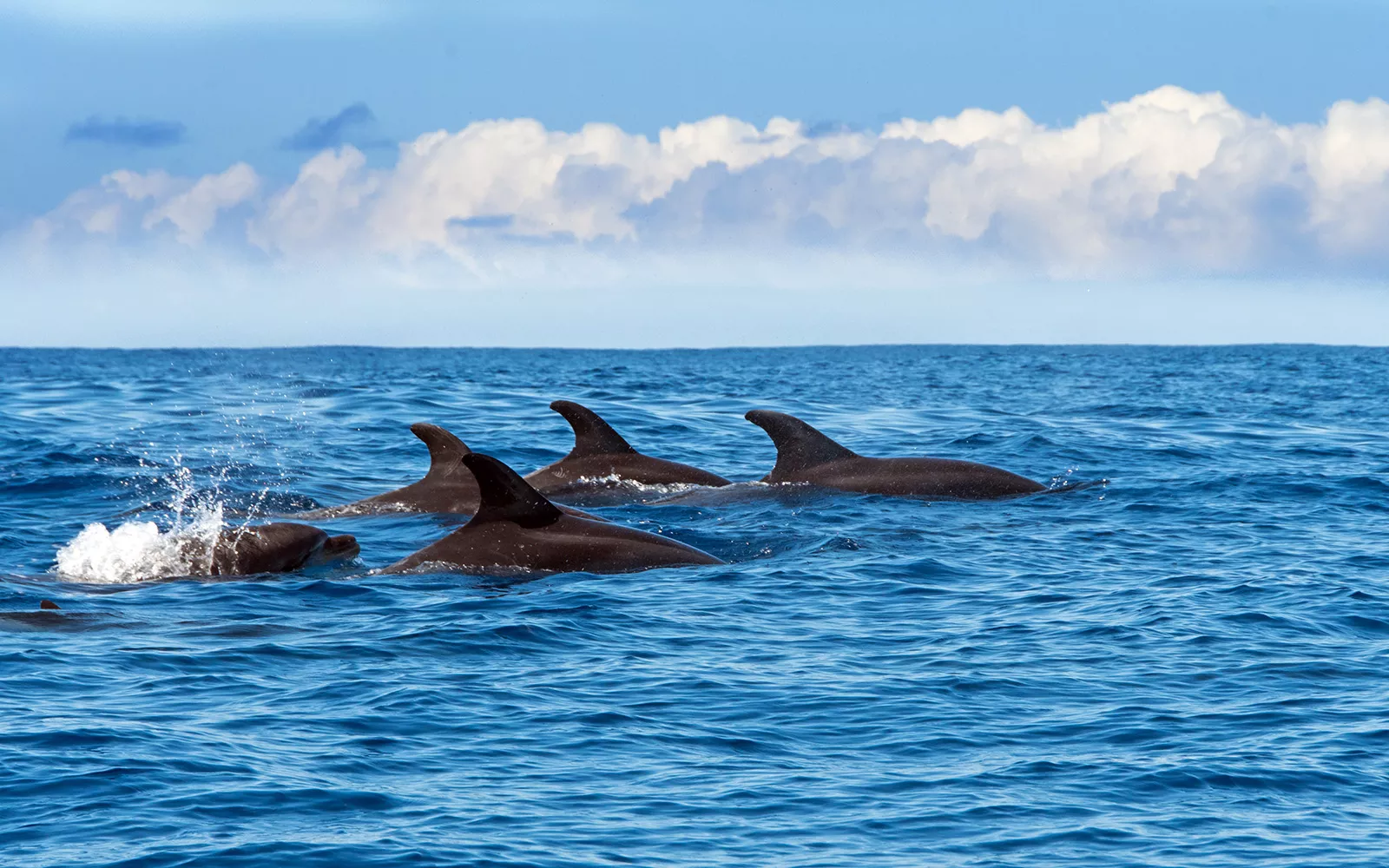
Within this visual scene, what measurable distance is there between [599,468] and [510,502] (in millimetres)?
5811

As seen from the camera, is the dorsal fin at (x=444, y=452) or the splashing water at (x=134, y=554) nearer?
the splashing water at (x=134, y=554)

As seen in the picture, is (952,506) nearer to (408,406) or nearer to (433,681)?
(433,681)

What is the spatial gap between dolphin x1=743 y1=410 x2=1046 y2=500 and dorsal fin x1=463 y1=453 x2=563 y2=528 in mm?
5420

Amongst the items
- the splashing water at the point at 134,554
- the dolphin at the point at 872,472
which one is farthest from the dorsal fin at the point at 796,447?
the splashing water at the point at 134,554

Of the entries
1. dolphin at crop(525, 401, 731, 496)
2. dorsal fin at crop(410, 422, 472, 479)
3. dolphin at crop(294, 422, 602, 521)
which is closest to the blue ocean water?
dolphin at crop(294, 422, 602, 521)

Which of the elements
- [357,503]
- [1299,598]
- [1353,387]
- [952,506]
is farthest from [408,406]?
[1353,387]

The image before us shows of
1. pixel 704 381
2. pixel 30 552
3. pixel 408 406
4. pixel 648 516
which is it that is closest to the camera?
pixel 30 552

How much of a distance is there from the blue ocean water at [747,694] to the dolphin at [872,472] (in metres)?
0.45

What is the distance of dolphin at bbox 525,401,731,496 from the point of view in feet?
65.5

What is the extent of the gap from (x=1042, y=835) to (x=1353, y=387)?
181ft

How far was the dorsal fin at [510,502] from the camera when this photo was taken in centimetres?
1405

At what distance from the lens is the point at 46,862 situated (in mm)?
7320

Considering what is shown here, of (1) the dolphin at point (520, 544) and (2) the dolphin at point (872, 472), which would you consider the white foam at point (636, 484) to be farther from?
(1) the dolphin at point (520, 544)

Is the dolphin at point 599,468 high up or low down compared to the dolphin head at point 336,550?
up
